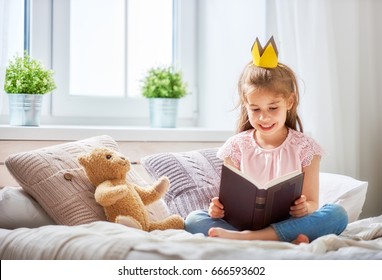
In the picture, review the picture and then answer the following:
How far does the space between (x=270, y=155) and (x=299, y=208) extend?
28cm

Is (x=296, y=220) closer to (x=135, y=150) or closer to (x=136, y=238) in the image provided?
(x=136, y=238)

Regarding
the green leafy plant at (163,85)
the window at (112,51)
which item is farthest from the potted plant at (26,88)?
the green leafy plant at (163,85)

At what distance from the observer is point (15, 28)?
8.22 ft

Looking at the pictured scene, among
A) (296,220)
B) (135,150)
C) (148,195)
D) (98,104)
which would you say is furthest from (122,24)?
(296,220)

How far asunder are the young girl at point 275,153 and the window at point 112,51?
879mm

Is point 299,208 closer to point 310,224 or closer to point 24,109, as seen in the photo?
point 310,224

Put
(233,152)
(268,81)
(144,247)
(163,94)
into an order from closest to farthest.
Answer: (144,247) → (268,81) → (233,152) → (163,94)

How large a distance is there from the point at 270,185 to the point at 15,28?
1484mm

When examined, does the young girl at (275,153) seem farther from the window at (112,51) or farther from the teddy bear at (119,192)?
the window at (112,51)

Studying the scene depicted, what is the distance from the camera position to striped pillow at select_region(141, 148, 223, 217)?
1.94 meters

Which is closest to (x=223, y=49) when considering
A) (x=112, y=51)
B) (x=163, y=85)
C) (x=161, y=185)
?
(x=163, y=85)

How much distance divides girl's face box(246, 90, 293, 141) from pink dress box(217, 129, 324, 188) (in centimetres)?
7

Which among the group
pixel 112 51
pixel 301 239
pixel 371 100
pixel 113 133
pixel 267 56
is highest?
pixel 112 51

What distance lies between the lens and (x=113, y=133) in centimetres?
228
